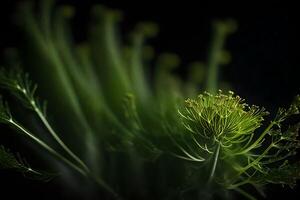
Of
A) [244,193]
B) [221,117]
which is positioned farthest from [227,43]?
[221,117]

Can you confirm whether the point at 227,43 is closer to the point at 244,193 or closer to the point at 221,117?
the point at 244,193

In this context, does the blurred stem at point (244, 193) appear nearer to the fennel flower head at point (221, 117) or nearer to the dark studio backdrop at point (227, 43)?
the dark studio backdrop at point (227, 43)

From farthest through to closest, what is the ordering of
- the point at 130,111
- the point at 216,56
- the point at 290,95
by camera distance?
the point at 216,56 < the point at 290,95 < the point at 130,111

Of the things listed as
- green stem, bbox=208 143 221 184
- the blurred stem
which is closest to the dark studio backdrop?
the blurred stem

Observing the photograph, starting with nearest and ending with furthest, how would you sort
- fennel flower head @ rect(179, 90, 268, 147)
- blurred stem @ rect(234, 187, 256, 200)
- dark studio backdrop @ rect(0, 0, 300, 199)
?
fennel flower head @ rect(179, 90, 268, 147) → blurred stem @ rect(234, 187, 256, 200) → dark studio backdrop @ rect(0, 0, 300, 199)

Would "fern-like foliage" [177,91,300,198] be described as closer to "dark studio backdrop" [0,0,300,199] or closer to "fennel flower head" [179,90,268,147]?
"fennel flower head" [179,90,268,147]

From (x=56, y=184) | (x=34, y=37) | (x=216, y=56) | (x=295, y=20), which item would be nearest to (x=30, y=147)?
(x=56, y=184)

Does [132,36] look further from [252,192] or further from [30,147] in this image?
[252,192]
